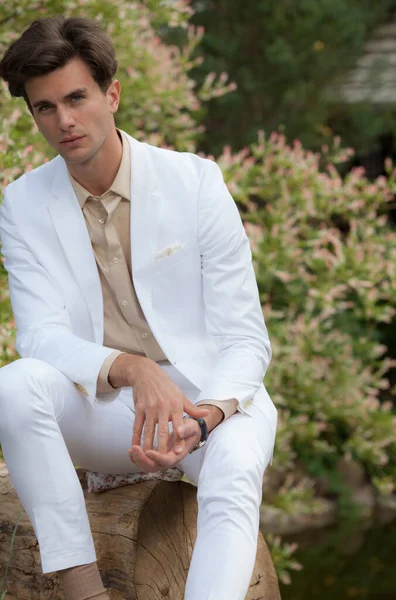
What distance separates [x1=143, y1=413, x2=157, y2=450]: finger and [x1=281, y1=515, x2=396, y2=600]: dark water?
325cm

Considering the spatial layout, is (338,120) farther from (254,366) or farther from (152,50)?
(254,366)

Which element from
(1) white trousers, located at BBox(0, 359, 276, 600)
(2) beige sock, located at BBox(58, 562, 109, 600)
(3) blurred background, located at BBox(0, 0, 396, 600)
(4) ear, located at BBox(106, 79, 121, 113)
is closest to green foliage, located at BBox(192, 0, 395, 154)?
(3) blurred background, located at BBox(0, 0, 396, 600)

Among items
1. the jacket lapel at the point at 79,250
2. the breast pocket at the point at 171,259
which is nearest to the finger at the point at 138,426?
the jacket lapel at the point at 79,250

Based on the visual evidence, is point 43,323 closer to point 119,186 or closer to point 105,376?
point 105,376

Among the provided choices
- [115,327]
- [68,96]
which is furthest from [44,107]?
[115,327]

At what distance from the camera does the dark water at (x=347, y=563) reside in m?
5.63

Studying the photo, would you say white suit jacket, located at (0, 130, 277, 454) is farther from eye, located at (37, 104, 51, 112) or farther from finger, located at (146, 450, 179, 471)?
finger, located at (146, 450, 179, 471)

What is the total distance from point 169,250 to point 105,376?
489 millimetres

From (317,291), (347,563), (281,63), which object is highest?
(281,63)

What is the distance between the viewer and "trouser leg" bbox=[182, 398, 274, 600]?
240 cm

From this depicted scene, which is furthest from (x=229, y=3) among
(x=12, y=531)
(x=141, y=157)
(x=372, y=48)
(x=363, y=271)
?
(x=12, y=531)

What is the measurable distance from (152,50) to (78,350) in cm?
347

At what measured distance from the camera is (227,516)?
246 cm

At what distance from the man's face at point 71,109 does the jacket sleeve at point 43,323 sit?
1.10 ft
